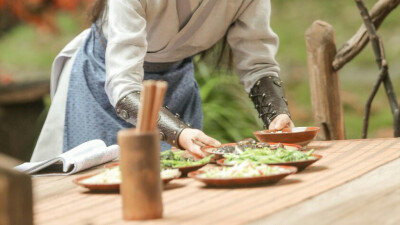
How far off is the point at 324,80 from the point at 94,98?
950mm

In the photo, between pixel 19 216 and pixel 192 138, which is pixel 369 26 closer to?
pixel 192 138

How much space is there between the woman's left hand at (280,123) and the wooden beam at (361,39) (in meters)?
0.72

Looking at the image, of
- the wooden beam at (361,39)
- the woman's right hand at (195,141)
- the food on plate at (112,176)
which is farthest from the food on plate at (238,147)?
the wooden beam at (361,39)

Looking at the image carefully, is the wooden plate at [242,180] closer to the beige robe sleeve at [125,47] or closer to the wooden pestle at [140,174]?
the wooden pestle at [140,174]

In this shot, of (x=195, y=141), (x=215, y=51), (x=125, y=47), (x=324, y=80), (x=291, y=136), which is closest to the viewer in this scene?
(x=195, y=141)

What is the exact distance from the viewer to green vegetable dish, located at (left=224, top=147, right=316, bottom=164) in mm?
1885

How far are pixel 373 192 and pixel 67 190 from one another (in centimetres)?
69

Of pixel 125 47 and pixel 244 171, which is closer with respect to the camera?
pixel 244 171

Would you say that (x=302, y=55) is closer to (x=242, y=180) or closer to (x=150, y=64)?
(x=150, y=64)

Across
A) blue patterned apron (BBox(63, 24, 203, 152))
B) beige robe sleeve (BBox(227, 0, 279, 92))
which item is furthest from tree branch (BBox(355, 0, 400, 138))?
blue patterned apron (BBox(63, 24, 203, 152))

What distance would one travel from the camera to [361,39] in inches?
131

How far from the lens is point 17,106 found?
558cm

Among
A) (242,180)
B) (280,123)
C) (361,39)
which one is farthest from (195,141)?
(361,39)

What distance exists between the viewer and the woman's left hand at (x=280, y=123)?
2570mm
